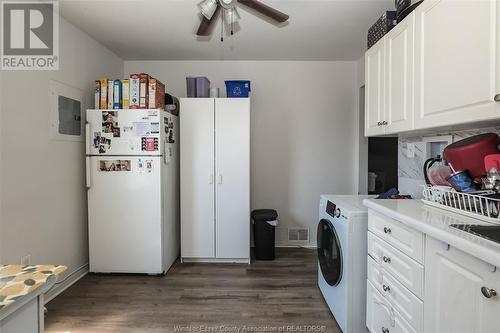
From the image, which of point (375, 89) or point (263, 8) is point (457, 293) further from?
point (263, 8)

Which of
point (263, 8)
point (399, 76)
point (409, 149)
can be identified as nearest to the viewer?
point (399, 76)

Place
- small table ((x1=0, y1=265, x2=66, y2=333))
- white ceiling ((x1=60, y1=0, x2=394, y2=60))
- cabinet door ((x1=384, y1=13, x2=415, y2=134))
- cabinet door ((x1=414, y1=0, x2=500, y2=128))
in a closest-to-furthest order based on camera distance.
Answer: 1. small table ((x1=0, y1=265, x2=66, y2=333))
2. cabinet door ((x1=414, y1=0, x2=500, y2=128))
3. cabinet door ((x1=384, y1=13, x2=415, y2=134))
4. white ceiling ((x1=60, y1=0, x2=394, y2=60))

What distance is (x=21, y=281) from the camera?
893 millimetres

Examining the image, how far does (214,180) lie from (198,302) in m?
1.26

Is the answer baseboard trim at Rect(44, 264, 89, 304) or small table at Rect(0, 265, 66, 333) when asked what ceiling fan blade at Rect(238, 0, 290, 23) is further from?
baseboard trim at Rect(44, 264, 89, 304)

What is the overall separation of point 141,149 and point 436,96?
2410 mm

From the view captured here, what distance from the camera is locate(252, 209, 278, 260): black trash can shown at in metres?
3.16

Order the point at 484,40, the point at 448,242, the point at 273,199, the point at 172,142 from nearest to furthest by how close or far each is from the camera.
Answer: the point at 448,242, the point at 484,40, the point at 172,142, the point at 273,199

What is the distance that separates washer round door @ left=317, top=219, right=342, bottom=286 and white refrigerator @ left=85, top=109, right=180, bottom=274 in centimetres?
158

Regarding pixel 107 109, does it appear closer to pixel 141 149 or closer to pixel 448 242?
pixel 141 149

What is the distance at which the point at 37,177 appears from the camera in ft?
7.12

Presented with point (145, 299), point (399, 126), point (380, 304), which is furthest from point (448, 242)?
point (145, 299)

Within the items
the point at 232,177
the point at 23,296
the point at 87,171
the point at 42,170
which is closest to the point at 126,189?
the point at 87,171

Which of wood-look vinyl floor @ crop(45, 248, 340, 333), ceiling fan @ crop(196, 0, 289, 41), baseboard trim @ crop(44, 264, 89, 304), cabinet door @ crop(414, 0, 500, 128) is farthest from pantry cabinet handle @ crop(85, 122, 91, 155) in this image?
cabinet door @ crop(414, 0, 500, 128)
